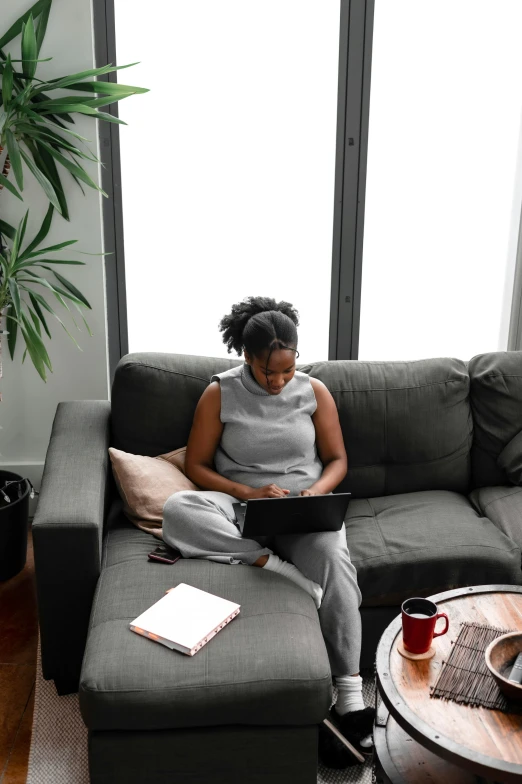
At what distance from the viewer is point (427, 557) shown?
2.19 metres

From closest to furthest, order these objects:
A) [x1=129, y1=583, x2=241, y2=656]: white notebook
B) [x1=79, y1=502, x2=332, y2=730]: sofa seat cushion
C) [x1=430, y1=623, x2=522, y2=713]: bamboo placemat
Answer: [x1=430, y1=623, x2=522, y2=713]: bamboo placemat
[x1=79, y1=502, x2=332, y2=730]: sofa seat cushion
[x1=129, y1=583, x2=241, y2=656]: white notebook

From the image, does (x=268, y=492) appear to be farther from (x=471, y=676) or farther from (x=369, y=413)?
(x=471, y=676)

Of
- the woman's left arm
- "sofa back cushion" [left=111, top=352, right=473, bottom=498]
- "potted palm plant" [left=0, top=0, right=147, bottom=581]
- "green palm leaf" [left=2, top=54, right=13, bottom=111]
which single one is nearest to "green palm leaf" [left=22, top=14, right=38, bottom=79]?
"potted palm plant" [left=0, top=0, right=147, bottom=581]

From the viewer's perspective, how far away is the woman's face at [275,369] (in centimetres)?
224

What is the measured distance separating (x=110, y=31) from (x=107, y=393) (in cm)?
136

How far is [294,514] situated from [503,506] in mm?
810

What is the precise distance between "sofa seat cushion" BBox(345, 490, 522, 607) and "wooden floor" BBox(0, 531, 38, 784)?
39.2 inches

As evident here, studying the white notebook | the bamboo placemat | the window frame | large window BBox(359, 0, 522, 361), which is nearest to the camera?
the bamboo placemat

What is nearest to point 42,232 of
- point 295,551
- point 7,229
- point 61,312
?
point 7,229

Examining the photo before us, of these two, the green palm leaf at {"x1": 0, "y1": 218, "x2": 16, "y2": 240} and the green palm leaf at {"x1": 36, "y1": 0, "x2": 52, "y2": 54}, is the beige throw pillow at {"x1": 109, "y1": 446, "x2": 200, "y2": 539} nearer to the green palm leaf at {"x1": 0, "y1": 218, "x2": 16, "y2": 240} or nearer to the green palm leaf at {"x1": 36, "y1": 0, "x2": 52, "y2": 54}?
the green palm leaf at {"x1": 0, "y1": 218, "x2": 16, "y2": 240}

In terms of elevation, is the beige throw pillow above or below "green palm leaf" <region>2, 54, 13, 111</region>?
below

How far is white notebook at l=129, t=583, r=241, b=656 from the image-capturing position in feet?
5.75

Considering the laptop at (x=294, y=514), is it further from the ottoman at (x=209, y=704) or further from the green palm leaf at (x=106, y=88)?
the green palm leaf at (x=106, y=88)

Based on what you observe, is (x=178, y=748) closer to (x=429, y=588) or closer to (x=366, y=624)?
(x=366, y=624)
